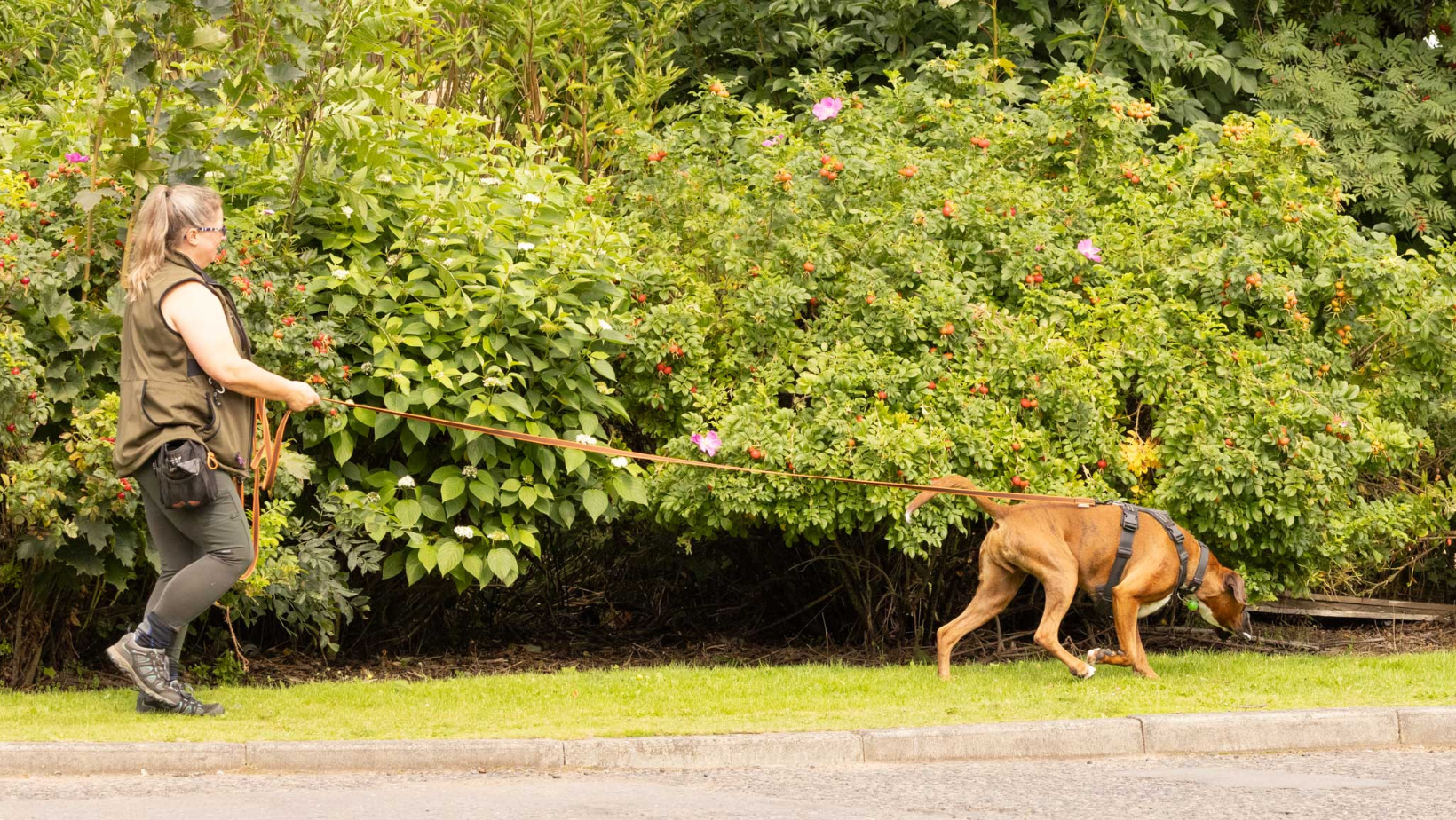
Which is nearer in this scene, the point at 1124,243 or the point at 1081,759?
the point at 1081,759

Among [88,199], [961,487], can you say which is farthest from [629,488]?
[88,199]

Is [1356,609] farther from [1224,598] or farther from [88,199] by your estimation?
[88,199]

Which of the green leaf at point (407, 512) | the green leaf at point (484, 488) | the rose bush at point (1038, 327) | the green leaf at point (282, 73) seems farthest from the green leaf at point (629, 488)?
the green leaf at point (282, 73)

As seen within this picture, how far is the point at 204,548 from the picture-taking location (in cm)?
596

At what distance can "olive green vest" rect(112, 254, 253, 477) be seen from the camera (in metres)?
5.79

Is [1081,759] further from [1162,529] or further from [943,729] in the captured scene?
[1162,529]

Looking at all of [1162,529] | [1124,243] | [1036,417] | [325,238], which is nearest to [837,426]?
[1036,417]

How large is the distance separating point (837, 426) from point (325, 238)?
110 inches

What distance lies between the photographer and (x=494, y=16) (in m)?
10.5

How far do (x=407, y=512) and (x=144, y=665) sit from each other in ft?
6.21

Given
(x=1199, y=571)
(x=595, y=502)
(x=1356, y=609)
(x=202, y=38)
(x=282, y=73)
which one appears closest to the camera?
(x=202, y=38)

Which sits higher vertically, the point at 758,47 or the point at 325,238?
the point at 758,47

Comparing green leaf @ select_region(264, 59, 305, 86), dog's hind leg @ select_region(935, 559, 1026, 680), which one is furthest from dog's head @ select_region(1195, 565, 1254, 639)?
green leaf @ select_region(264, 59, 305, 86)

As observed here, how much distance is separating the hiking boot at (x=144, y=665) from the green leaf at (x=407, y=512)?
174 cm
